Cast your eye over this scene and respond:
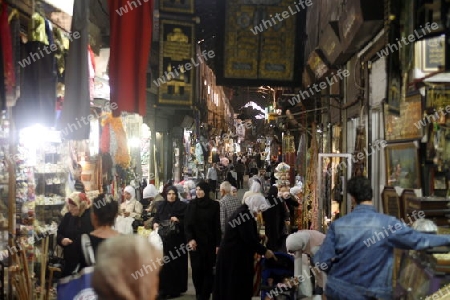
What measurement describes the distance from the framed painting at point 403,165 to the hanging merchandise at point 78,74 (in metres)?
3.97

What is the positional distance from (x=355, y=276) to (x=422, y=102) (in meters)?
2.32

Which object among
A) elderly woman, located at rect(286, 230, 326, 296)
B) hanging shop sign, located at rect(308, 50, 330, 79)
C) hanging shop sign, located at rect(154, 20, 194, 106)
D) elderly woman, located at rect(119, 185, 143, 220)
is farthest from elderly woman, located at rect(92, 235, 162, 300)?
hanging shop sign, located at rect(308, 50, 330, 79)

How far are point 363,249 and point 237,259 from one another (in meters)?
3.39

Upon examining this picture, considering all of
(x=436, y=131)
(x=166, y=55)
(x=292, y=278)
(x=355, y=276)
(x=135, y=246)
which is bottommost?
(x=292, y=278)

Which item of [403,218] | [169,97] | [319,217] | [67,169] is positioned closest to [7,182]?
[67,169]

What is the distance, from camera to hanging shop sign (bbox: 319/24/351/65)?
9.36 meters

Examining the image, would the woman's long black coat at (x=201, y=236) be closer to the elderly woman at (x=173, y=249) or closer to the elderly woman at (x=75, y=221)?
Result: the elderly woman at (x=173, y=249)

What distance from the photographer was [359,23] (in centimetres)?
702

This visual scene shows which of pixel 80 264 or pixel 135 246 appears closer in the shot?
pixel 135 246

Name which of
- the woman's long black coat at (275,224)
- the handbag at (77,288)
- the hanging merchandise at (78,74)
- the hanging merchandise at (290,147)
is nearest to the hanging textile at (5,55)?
the hanging merchandise at (78,74)

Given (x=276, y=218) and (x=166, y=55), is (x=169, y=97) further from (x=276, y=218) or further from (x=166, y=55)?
(x=276, y=218)

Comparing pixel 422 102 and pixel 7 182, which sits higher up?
pixel 422 102

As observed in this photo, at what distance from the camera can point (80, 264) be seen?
463 centimetres

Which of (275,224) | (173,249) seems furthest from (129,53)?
(275,224)
